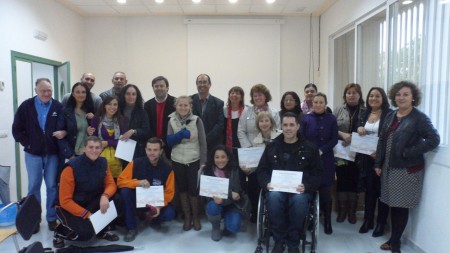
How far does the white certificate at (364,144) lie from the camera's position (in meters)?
3.09

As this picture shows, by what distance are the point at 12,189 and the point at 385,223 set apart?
431cm

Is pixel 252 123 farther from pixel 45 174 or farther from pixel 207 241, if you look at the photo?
pixel 45 174

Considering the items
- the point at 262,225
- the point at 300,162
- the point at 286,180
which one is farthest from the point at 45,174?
the point at 300,162

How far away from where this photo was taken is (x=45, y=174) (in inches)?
129

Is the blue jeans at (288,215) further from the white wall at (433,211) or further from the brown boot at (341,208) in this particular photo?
the brown boot at (341,208)

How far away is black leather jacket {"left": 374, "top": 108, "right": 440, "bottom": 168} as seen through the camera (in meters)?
2.53

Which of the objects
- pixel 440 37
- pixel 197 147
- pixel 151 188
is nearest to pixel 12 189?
pixel 151 188

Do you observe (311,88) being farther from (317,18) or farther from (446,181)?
(317,18)

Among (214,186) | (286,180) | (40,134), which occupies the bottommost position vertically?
(214,186)

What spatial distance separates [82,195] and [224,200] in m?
1.24

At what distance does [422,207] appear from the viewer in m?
2.76

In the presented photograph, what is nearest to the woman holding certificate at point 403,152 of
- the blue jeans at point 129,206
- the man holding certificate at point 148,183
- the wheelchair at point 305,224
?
the wheelchair at point 305,224

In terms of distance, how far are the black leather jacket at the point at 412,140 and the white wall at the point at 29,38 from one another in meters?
4.27

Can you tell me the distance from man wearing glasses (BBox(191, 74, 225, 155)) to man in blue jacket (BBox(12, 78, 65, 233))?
135cm
